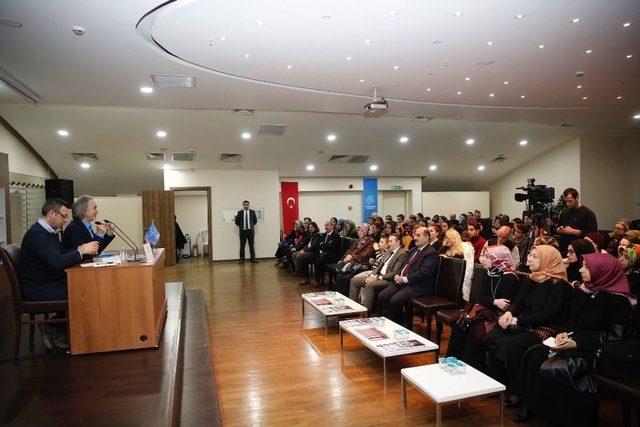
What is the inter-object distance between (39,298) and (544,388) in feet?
12.0

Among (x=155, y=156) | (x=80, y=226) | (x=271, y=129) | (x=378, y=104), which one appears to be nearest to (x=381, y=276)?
(x=378, y=104)

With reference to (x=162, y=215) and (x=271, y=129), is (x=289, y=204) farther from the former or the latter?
(x=271, y=129)

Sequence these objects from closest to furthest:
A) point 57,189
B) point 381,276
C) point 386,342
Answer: point 386,342
point 381,276
point 57,189

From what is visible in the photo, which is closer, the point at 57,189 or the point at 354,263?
the point at 354,263

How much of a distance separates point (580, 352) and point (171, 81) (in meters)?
4.90

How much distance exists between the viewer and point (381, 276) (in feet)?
16.5

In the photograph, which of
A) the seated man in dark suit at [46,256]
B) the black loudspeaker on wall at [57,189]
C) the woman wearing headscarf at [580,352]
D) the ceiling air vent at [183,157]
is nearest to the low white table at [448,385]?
the woman wearing headscarf at [580,352]

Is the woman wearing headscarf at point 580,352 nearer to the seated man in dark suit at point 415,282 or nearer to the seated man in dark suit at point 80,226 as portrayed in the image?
the seated man in dark suit at point 415,282

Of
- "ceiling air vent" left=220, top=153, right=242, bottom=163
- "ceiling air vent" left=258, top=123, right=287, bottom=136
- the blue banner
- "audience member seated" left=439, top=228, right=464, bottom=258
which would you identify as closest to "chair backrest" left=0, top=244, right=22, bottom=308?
"audience member seated" left=439, top=228, right=464, bottom=258

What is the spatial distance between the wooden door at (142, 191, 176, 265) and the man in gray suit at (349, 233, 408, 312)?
6191 mm

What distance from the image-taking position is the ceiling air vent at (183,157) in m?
9.59

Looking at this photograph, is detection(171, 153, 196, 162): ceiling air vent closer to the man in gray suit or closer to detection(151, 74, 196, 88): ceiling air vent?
detection(151, 74, 196, 88): ceiling air vent

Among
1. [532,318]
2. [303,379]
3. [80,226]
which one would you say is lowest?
[303,379]

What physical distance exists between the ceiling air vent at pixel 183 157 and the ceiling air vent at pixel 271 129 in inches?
81.0
